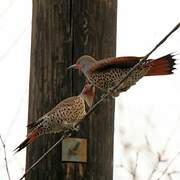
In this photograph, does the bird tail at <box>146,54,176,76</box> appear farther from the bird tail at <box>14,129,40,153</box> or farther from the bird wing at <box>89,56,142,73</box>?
the bird tail at <box>14,129,40,153</box>

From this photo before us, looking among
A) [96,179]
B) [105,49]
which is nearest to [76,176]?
[96,179]

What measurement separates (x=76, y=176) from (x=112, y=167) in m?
0.20

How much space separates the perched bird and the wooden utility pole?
50mm

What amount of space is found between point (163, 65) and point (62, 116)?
2.68 feet

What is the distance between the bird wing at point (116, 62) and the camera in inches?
133

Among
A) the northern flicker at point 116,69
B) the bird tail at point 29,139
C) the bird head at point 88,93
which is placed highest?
the northern flicker at point 116,69

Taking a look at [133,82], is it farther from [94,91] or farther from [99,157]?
[99,157]

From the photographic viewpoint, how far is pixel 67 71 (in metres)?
3.23

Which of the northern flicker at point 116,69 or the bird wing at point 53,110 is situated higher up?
the northern flicker at point 116,69

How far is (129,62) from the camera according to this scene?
3467mm

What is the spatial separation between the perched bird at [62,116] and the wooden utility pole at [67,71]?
0.05 m

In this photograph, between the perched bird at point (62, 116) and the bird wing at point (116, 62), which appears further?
the bird wing at point (116, 62)

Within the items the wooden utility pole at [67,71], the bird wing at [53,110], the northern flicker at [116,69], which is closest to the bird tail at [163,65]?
the northern flicker at [116,69]

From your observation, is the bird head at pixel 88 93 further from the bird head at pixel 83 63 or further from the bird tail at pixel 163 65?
the bird tail at pixel 163 65
